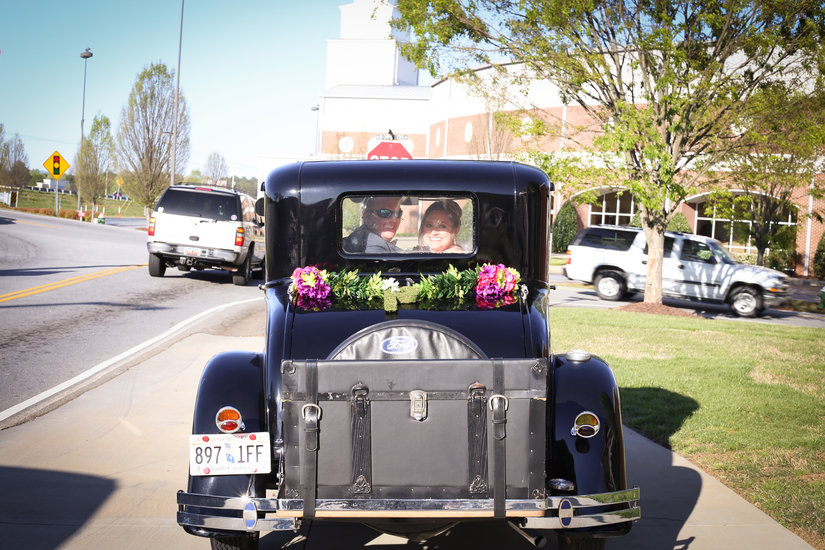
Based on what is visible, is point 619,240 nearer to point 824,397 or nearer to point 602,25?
point 602,25

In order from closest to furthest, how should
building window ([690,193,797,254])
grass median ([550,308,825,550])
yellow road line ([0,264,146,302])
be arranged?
grass median ([550,308,825,550])
yellow road line ([0,264,146,302])
building window ([690,193,797,254])

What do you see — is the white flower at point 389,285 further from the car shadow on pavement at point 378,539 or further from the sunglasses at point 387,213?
the car shadow on pavement at point 378,539

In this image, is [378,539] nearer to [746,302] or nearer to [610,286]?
[610,286]

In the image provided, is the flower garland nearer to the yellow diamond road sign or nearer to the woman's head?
the woman's head

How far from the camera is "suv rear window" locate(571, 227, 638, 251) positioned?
2089 centimetres

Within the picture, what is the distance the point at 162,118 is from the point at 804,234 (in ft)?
114

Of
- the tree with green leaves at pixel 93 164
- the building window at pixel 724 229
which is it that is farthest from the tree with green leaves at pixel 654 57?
the tree with green leaves at pixel 93 164

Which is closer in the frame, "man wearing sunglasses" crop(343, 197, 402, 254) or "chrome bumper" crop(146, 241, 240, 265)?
"man wearing sunglasses" crop(343, 197, 402, 254)

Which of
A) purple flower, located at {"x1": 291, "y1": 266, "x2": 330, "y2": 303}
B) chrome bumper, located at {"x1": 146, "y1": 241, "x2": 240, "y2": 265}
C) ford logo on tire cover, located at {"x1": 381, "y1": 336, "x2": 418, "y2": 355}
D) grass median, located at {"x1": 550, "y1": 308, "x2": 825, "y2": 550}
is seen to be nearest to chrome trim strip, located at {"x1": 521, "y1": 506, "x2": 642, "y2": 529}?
ford logo on tire cover, located at {"x1": 381, "y1": 336, "x2": 418, "y2": 355}

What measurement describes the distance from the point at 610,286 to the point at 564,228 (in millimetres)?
19508

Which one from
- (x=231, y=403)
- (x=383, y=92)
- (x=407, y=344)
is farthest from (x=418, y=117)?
(x=407, y=344)

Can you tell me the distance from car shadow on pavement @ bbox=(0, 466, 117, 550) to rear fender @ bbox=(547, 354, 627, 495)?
8.93ft

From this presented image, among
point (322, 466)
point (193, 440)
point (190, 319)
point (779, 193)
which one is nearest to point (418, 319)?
point (322, 466)

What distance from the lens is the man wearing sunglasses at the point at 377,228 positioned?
482 centimetres
